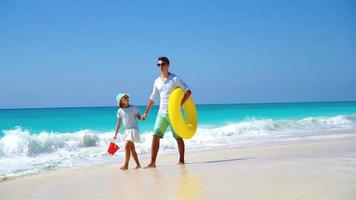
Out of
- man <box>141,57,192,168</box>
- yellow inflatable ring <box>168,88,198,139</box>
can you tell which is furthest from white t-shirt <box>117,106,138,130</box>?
yellow inflatable ring <box>168,88,198,139</box>

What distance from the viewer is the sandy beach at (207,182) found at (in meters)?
3.87

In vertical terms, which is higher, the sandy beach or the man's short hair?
the man's short hair

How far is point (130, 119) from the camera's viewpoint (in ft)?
19.8

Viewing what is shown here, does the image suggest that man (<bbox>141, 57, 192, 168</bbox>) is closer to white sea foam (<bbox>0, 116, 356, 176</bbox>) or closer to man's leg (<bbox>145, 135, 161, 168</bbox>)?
man's leg (<bbox>145, 135, 161, 168</bbox>)

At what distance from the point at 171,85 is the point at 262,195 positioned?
8.89 ft

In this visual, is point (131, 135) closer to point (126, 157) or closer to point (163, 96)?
point (126, 157)

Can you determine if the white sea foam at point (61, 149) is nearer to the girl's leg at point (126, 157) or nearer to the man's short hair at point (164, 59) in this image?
the girl's leg at point (126, 157)

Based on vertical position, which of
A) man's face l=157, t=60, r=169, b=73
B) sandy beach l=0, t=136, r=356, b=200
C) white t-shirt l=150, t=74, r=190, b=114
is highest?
man's face l=157, t=60, r=169, b=73

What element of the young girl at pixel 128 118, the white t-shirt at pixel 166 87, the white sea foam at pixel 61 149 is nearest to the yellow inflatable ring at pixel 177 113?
the white t-shirt at pixel 166 87

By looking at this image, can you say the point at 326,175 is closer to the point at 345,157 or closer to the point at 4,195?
the point at 345,157

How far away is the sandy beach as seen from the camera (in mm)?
3871

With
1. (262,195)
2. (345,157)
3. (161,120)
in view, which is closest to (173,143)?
(161,120)

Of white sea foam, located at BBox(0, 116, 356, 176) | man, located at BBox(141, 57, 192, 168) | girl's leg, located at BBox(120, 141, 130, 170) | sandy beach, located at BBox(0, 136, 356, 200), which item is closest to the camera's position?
sandy beach, located at BBox(0, 136, 356, 200)

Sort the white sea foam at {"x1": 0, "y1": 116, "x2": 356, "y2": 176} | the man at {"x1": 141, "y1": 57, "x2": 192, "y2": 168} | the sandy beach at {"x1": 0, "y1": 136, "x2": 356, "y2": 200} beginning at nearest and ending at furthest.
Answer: the sandy beach at {"x1": 0, "y1": 136, "x2": 356, "y2": 200} < the man at {"x1": 141, "y1": 57, "x2": 192, "y2": 168} < the white sea foam at {"x1": 0, "y1": 116, "x2": 356, "y2": 176}
